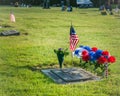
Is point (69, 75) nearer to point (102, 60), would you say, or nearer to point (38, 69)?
point (102, 60)

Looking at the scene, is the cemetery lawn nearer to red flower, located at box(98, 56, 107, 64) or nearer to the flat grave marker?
the flat grave marker

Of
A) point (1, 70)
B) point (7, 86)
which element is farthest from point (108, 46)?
point (7, 86)

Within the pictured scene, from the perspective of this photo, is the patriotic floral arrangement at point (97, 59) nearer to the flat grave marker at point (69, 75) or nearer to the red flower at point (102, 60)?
the red flower at point (102, 60)

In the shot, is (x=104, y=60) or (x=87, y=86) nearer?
(x=87, y=86)

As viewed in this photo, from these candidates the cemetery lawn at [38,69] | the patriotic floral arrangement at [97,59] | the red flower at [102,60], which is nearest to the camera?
the cemetery lawn at [38,69]

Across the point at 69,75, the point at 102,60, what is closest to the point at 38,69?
the point at 69,75

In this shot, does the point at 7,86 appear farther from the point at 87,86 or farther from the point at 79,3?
the point at 79,3

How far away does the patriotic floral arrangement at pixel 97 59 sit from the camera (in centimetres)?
1053

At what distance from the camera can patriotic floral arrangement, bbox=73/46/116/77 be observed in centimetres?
1053

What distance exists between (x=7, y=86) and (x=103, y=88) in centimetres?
257

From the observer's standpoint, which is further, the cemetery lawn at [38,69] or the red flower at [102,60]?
the red flower at [102,60]

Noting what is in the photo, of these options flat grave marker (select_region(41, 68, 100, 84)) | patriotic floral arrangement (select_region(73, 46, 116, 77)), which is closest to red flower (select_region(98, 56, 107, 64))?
patriotic floral arrangement (select_region(73, 46, 116, 77))

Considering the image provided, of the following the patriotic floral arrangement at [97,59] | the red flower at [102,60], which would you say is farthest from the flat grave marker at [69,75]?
the red flower at [102,60]

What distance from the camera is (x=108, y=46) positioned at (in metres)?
16.7
